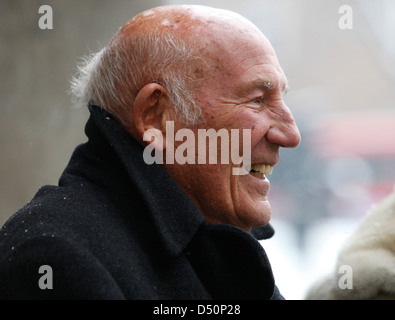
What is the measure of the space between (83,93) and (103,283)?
927 millimetres

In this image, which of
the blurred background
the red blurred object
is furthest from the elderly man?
the red blurred object

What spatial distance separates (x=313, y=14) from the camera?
21.8 meters

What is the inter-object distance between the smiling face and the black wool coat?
180 millimetres

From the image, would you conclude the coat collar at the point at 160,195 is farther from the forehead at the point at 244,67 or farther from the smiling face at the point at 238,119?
the forehead at the point at 244,67

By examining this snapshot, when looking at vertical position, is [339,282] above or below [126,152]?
below

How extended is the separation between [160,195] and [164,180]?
0.05 meters

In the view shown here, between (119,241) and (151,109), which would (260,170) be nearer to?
(151,109)

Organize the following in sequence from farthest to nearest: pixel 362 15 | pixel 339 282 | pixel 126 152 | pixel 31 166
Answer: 1. pixel 362 15
2. pixel 31 166
3. pixel 339 282
4. pixel 126 152

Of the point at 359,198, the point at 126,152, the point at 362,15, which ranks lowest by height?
the point at 359,198

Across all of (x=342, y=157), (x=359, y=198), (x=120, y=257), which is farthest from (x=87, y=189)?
(x=342, y=157)

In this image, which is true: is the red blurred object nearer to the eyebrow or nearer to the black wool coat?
the eyebrow

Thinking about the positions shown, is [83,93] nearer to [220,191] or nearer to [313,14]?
[220,191]

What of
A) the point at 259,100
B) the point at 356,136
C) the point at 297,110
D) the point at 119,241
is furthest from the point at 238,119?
the point at 297,110

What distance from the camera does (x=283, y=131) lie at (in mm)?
1904
